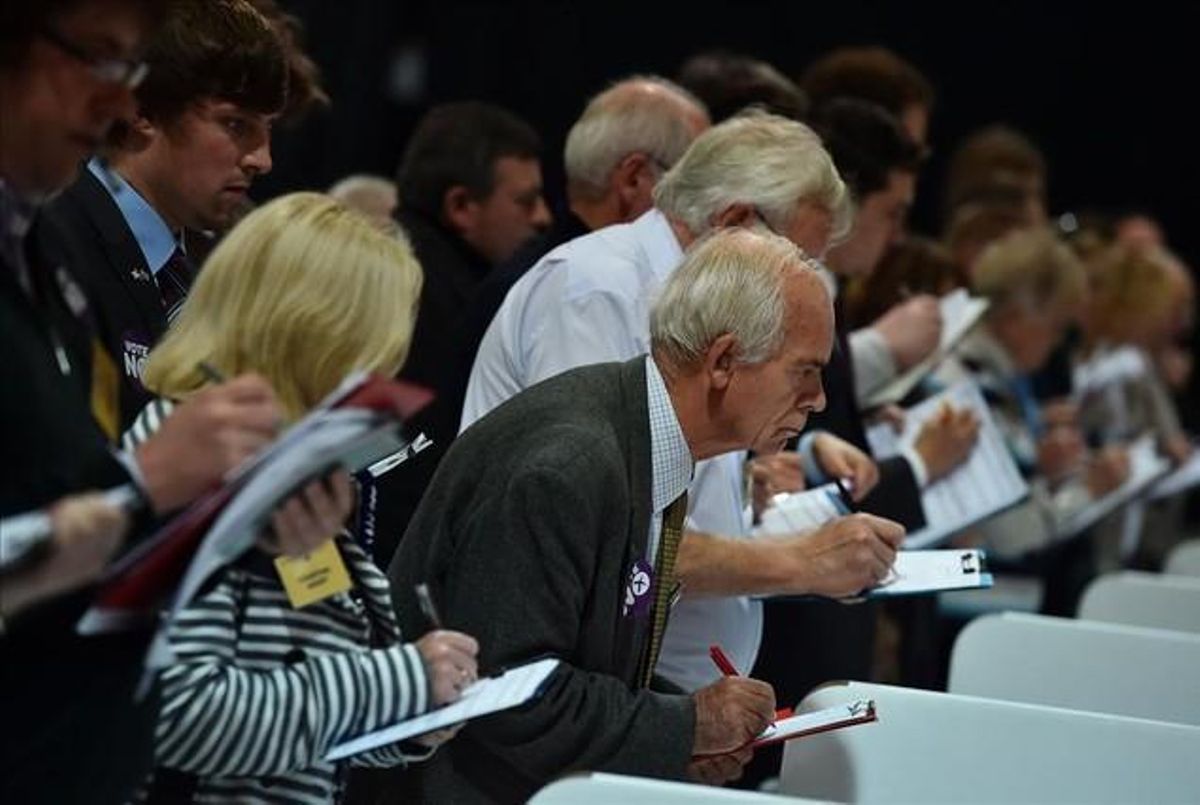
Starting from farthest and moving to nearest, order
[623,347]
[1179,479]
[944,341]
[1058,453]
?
[1179,479] → [1058,453] → [944,341] → [623,347]

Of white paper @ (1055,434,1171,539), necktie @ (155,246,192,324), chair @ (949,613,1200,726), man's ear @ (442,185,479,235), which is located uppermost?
necktie @ (155,246,192,324)

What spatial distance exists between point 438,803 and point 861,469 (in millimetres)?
1336

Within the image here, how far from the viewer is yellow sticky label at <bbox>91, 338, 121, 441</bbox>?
2471 mm

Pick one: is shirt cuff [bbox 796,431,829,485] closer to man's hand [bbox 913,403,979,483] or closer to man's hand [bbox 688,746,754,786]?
man's hand [bbox 913,403,979,483]

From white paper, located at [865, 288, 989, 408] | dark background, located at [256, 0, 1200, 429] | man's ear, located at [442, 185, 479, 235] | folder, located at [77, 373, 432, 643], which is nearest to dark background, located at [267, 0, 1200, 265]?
dark background, located at [256, 0, 1200, 429]

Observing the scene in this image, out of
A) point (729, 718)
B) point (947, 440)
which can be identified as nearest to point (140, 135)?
point (729, 718)

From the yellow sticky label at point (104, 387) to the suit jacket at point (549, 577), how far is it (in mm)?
559

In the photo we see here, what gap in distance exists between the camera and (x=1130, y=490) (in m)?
6.70

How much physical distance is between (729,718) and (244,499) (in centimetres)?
103

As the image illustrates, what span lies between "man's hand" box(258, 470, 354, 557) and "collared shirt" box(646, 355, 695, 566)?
0.82 m

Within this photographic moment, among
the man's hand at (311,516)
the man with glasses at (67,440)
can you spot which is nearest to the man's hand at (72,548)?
the man with glasses at (67,440)

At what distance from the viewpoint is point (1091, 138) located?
10117 mm

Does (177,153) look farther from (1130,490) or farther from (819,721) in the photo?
(1130,490)

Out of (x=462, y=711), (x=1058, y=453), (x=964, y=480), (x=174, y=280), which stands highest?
(x=174, y=280)
